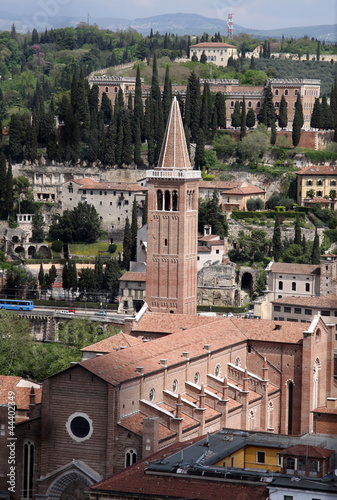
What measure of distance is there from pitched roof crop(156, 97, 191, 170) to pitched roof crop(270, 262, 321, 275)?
57.7ft

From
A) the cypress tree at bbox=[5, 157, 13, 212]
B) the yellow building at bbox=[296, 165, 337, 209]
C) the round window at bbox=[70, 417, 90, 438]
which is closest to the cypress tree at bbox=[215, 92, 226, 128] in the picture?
the yellow building at bbox=[296, 165, 337, 209]

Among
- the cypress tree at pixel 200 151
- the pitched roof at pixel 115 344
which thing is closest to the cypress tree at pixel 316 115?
the cypress tree at pixel 200 151

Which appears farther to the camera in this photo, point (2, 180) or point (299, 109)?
point (299, 109)

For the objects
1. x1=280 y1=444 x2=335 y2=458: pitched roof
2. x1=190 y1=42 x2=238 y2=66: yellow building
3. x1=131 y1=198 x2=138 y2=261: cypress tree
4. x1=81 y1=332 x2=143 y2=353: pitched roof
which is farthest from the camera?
x1=190 y1=42 x2=238 y2=66: yellow building

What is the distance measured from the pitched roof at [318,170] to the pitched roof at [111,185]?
31.4 ft

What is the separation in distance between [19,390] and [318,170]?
3739 cm

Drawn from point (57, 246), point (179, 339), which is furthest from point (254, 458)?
point (57, 246)

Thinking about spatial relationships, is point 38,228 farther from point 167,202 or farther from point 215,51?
point 215,51

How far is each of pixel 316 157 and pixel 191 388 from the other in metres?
41.7

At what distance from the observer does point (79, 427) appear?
34.7m

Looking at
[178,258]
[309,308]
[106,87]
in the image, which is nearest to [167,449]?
[178,258]

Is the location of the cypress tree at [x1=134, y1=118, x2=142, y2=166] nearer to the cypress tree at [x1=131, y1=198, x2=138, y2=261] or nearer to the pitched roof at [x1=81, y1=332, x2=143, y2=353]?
the cypress tree at [x1=131, y1=198, x2=138, y2=261]

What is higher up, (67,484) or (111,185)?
(111,185)

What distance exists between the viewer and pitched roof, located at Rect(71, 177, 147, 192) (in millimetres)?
75312
